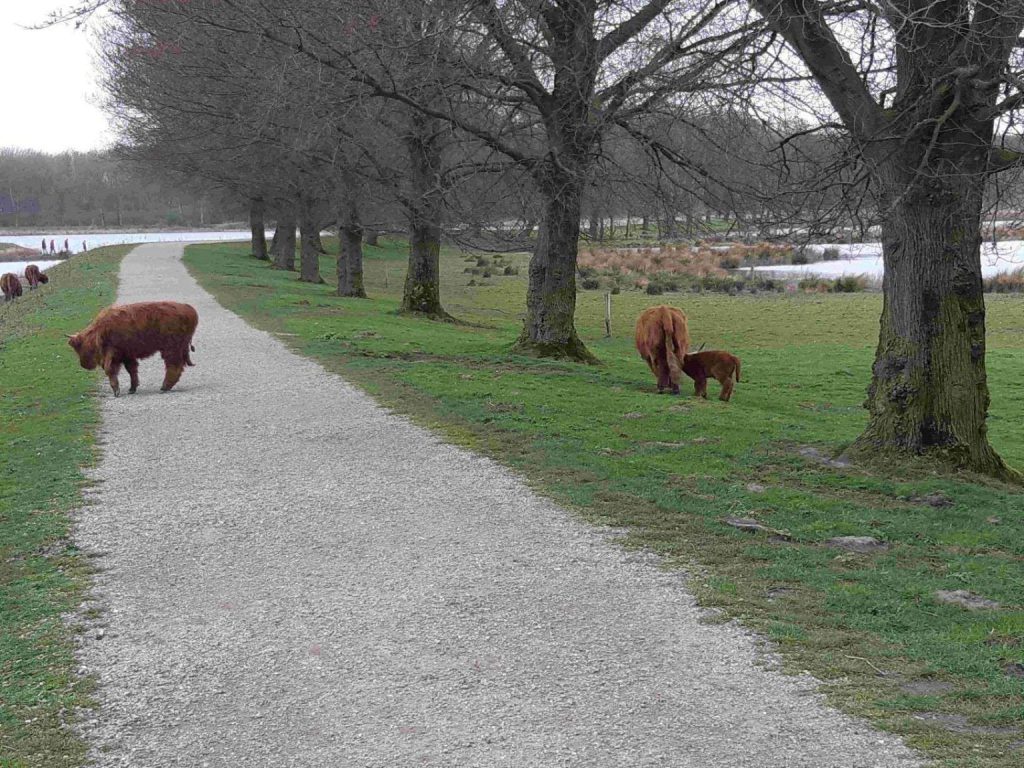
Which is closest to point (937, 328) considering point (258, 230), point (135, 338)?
point (135, 338)

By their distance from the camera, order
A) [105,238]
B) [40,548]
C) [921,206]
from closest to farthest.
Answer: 1. [40,548]
2. [921,206]
3. [105,238]

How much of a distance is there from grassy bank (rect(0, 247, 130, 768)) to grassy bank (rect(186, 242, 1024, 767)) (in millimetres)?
3366

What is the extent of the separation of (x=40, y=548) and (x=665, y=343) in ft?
31.6

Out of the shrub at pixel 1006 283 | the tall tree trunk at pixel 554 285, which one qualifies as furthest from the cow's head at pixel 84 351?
the shrub at pixel 1006 283

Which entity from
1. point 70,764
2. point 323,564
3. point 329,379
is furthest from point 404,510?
point 329,379

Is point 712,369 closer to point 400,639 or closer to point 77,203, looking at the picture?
point 400,639

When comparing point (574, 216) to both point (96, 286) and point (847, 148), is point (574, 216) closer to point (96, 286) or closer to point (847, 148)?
point (847, 148)

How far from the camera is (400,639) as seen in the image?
5504mm

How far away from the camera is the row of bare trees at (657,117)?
9312 mm

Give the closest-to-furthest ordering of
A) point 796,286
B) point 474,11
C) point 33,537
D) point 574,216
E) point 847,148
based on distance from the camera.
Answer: point 33,537, point 847,148, point 474,11, point 574,216, point 796,286

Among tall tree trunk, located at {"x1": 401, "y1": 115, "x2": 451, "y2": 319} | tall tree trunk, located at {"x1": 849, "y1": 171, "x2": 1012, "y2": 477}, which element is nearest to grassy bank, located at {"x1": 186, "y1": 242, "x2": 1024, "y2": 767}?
tall tree trunk, located at {"x1": 849, "y1": 171, "x2": 1012, "y2": 477}

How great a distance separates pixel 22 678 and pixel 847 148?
777 centimetres

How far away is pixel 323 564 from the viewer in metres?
6.85

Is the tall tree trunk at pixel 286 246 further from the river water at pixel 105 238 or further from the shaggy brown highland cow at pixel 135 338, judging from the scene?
the river water at pixel 105 238
